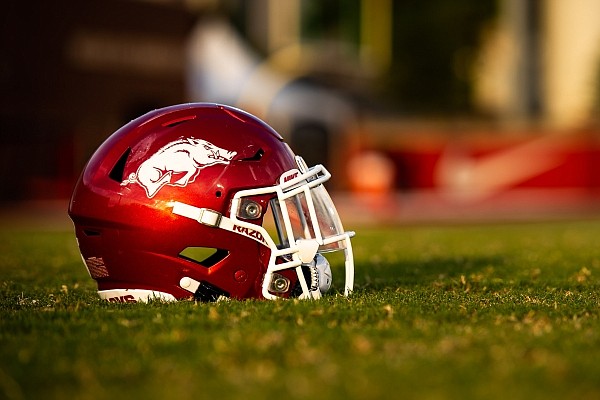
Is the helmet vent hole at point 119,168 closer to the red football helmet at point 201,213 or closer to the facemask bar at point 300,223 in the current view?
the red football helmet at point 201,213

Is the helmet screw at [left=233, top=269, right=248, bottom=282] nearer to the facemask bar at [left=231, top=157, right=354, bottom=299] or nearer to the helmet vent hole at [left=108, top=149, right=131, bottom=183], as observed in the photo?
the facemask bar at [left=231, top=157, right=354, bottom=299]

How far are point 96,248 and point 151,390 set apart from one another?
214cm

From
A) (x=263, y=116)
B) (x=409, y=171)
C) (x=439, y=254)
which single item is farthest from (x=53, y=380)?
(x=263, y=116)

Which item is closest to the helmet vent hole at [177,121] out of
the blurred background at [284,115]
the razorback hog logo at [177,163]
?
the razorback hog logo at [177,163]

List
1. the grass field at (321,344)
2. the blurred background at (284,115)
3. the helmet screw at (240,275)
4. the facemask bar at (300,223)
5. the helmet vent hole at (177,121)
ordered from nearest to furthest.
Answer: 1. the grass field at (321,344)
2. the facemask bar at (300,223)
3. the helmet screw at (240,275)
4. the helmet vent hole at (177,121)
5. the blurred background at (284,115)

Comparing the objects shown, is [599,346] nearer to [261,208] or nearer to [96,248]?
[261,208]

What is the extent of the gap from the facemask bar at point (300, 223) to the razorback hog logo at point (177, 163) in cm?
27

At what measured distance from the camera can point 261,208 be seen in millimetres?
5414

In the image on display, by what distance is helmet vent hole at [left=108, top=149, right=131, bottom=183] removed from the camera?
552 centimetres

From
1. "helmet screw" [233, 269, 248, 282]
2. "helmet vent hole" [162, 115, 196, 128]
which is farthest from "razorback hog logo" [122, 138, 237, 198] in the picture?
"helmet screw" [233, 269, 248, 282]

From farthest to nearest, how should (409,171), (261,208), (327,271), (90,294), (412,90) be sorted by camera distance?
(412,90), (409,171), (90,294), (327,271), (261,208)

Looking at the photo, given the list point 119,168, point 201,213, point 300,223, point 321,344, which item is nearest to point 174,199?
point 201,213

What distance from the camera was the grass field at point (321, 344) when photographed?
355cm

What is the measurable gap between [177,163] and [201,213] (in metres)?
0.32
